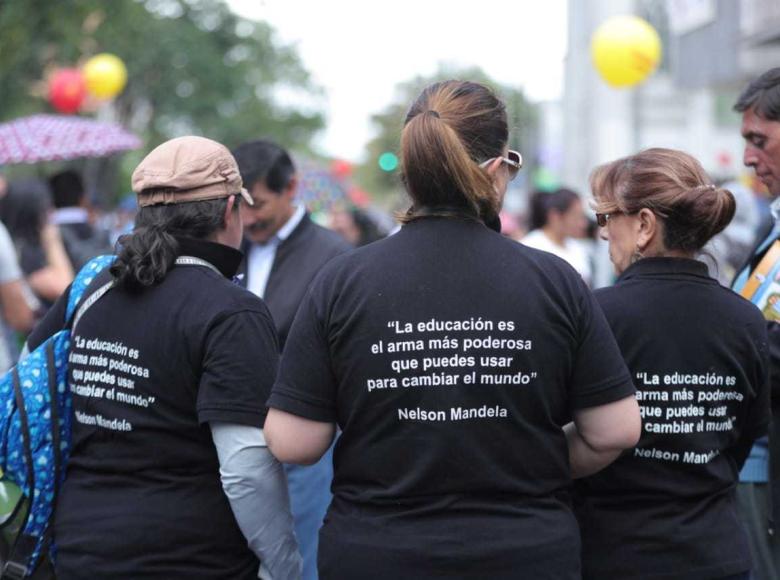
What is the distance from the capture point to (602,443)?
2.79 m

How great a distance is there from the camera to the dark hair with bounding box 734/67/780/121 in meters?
3.85

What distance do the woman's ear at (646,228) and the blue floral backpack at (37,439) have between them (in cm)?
150

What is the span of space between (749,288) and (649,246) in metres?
0.83

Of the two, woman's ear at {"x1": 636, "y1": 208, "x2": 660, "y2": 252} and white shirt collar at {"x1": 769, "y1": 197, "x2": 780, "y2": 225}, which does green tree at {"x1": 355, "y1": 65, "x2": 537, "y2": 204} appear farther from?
white shirt collar at {"x1": 769, "y1": 197, "x2": 780, "y2": 225}

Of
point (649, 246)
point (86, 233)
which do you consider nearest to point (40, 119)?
point (86, 233)

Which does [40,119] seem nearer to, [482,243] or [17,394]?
[17,394]

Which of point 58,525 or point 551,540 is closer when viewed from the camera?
point 551,540

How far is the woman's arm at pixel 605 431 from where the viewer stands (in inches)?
109

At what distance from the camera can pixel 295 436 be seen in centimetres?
278

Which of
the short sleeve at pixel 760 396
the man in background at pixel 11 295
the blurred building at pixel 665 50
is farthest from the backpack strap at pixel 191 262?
the blurred building at pixel 665 50

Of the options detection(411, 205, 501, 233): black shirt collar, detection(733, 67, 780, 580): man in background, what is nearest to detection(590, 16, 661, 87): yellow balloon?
detection(733, 67, 780, 580): man in background

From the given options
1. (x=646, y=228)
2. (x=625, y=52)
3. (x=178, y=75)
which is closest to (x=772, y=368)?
(x=646, y=228)

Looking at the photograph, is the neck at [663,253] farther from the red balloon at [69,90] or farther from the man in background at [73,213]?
the red balloon at [69,90]

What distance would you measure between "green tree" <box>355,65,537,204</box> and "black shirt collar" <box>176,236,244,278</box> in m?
0.52
